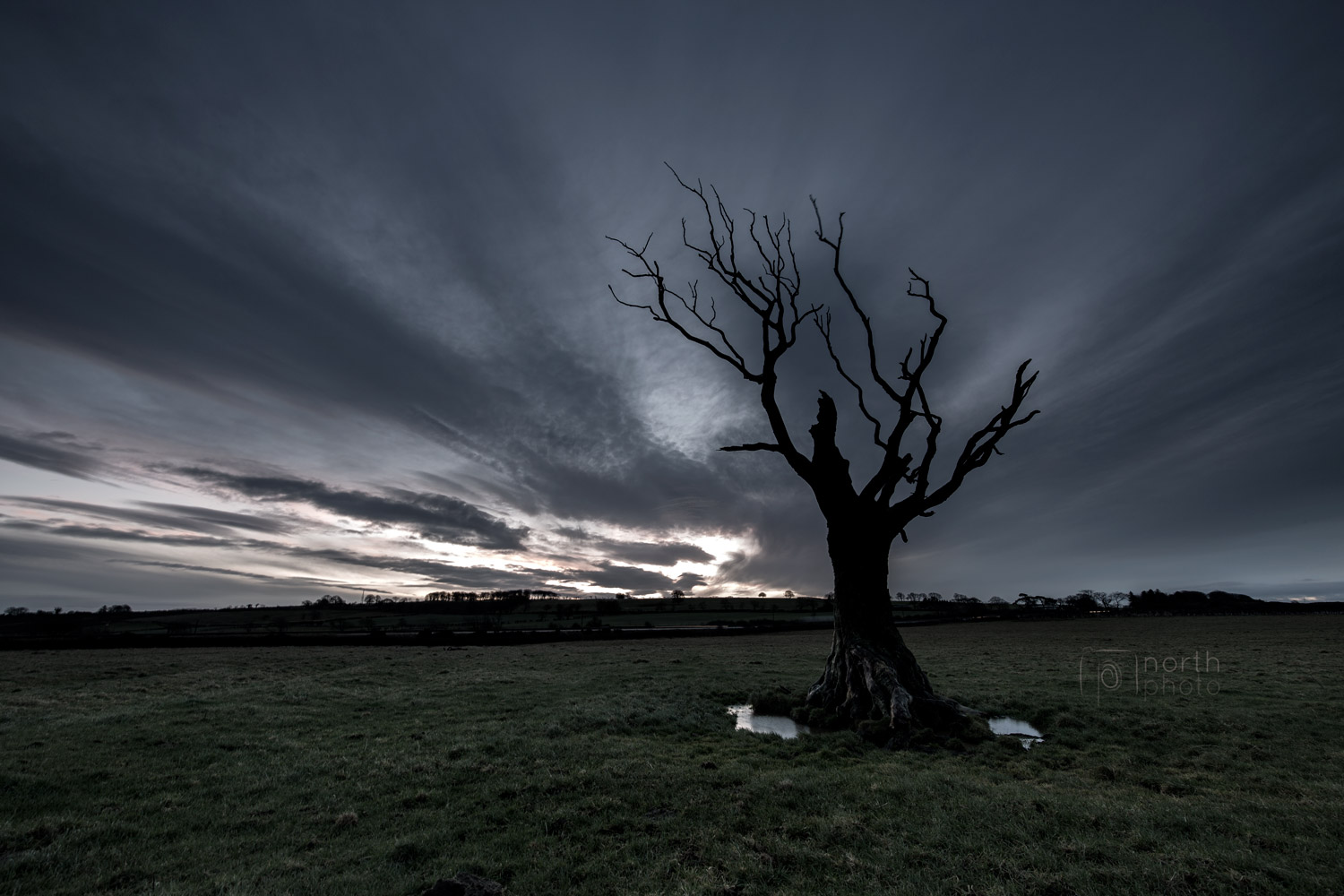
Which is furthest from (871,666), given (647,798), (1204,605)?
(1204,605)

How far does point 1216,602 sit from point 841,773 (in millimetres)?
243194

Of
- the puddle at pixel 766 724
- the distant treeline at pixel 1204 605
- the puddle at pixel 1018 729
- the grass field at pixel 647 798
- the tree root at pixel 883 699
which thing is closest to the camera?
the grass field at pixel 647 798

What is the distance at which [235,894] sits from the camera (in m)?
6.03

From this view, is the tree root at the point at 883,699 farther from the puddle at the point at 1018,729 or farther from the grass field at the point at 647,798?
the grass field at the point at 647,798

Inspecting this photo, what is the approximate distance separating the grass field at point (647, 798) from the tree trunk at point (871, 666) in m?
1.67

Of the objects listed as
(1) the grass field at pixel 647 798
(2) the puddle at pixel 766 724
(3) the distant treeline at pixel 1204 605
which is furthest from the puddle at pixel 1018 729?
(3) the distant treeline at pixel 1204 605

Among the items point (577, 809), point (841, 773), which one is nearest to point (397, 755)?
point (577, 809)

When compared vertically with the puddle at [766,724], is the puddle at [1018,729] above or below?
above

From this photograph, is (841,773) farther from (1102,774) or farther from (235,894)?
(235,894)

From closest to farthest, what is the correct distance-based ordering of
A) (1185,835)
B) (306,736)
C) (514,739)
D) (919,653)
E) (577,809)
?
(1185,835) → (577,809) → (514,739) → (306,736) → (919,653)

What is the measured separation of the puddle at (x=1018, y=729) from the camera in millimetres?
13125

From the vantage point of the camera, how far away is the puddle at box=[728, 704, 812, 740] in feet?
48.1

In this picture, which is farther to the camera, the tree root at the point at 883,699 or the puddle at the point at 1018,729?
the tree root at the point at 883,699

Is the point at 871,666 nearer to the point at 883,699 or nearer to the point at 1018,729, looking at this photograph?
the point at 883,699
